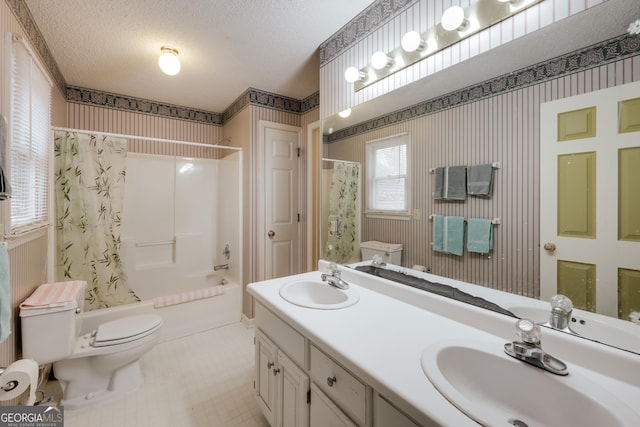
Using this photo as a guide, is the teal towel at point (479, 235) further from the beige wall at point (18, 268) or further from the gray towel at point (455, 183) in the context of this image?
the beige wall at point (18, 268)

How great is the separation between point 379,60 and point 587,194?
1.13 meters

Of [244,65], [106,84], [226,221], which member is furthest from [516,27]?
[106,84]

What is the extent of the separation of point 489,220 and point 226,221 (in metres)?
2.79

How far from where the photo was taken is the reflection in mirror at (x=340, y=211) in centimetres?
172

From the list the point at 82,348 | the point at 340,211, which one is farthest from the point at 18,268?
the point at 340,211

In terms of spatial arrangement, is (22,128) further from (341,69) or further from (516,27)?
(516,27)

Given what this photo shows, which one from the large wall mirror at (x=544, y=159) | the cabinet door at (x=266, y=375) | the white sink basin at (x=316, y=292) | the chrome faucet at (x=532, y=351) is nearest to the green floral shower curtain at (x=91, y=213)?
the cabinet door at (x=266, y=375)

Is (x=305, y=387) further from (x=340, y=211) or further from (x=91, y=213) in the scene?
(x=91, y=213)

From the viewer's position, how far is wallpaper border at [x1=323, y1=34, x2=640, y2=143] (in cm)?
79

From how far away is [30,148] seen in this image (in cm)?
159

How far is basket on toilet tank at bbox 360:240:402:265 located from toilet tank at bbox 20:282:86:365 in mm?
1710

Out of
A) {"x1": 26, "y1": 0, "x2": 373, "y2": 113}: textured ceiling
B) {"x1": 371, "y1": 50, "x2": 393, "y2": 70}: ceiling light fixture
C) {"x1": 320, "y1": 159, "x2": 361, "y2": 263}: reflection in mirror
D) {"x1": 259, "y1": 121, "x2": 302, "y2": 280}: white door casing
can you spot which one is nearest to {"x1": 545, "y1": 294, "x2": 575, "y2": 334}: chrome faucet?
{"x1": 320, "y1": 159, "x2": 361, "y2": 263}: reflection in mirror

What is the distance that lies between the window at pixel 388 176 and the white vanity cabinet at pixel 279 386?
89cm

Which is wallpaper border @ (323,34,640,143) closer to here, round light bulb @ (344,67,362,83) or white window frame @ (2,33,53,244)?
round light bulb @ (344,67,362,83)
